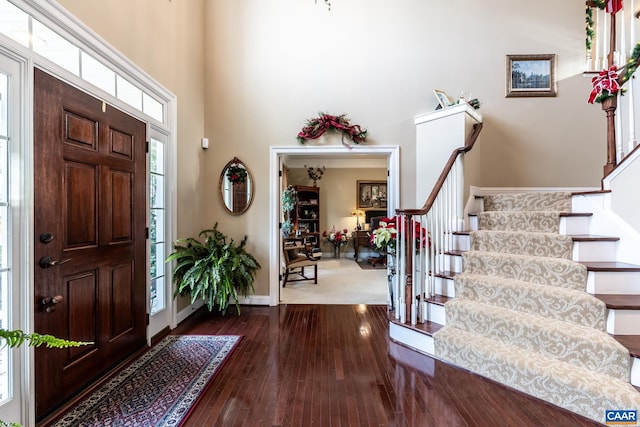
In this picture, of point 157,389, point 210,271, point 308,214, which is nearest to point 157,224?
point 210,271

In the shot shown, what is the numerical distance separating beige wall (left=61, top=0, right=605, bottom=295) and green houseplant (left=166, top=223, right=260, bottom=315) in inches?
18.5

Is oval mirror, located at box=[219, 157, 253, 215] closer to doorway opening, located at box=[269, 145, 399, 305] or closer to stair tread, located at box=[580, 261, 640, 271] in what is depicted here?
doorway opening, located at box=[269, 145, 399, 305]

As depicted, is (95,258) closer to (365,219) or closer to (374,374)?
(374,374)

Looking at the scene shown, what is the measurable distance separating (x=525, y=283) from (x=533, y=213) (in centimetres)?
79

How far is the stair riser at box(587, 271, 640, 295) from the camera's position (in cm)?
211

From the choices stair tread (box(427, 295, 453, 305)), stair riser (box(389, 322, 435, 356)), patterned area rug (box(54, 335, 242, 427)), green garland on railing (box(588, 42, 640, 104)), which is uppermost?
green garland on railing (box(588, 42, 640, 104))

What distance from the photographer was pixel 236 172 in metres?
4.02

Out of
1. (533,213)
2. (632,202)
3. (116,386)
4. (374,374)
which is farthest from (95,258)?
(632,202)

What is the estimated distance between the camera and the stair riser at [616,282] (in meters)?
2.11

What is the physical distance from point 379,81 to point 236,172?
236 centimetres

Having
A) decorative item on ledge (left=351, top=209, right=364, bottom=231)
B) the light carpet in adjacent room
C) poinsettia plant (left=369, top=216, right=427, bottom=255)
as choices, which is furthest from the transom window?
decorative item on ledge (left=351, top=209, right=364, bottom=231)

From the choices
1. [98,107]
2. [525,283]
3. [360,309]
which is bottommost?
[360,309]

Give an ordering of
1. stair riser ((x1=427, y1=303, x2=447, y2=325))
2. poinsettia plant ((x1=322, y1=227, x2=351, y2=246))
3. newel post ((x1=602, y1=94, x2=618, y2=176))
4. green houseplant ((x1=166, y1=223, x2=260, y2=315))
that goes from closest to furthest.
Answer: newel post ((x1=602, y1=94, x2=618, y2=176)) → stair riser ((x1=427, y1=303, x2=447, y2=325)) → green houseplant ((x1=166, y1=223, x2=260, y2=315)) → poinsettia plant ((x1=322, y1=227, x2=351, y2=246))

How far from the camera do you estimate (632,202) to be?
2.27 m
